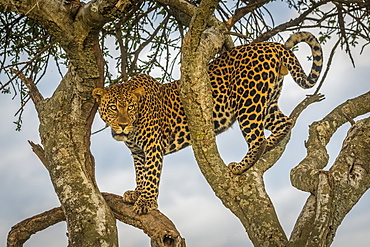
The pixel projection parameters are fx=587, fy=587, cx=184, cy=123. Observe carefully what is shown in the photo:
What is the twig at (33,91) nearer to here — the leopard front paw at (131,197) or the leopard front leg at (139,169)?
the leopard front leg at (139,169)

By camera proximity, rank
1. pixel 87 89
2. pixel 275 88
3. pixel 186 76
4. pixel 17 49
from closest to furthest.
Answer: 1. pixel 186 76
2. pixel 87 89
3. pixel 275 88
4. pixel 17 49

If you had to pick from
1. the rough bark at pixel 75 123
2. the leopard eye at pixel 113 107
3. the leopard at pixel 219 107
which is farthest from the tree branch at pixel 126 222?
the leopard eye at pixel 113 107

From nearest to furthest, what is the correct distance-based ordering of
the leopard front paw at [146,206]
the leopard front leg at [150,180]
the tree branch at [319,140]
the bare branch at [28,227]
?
the tree branch at [319,140] < the leopard front leg at [150,180] < the leopard front paw at [146,206] < the bare branch at [28,227]

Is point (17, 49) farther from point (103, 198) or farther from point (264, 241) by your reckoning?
point (264, 241)

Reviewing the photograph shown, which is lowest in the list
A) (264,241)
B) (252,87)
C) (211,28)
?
(264,241)

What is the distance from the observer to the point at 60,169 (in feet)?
22.0

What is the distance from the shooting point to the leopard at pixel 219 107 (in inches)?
257

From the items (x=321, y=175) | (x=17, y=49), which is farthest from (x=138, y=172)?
(x=17, y=49)

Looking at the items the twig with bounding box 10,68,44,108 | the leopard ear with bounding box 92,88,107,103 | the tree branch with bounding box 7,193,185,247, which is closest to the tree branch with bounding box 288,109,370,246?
the tree branch with bounding box 7,193,185,247

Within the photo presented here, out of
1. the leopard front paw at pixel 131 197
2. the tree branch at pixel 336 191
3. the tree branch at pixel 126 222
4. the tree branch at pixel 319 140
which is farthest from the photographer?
the leopard front paw at pixel 131 197

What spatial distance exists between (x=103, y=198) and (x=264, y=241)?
78.7 inches

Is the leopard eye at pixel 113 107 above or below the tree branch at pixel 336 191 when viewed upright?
above

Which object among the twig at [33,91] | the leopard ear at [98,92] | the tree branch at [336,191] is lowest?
the tree branch at [336,191]

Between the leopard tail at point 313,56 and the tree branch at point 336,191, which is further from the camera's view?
the leopard tail at point 313,56
